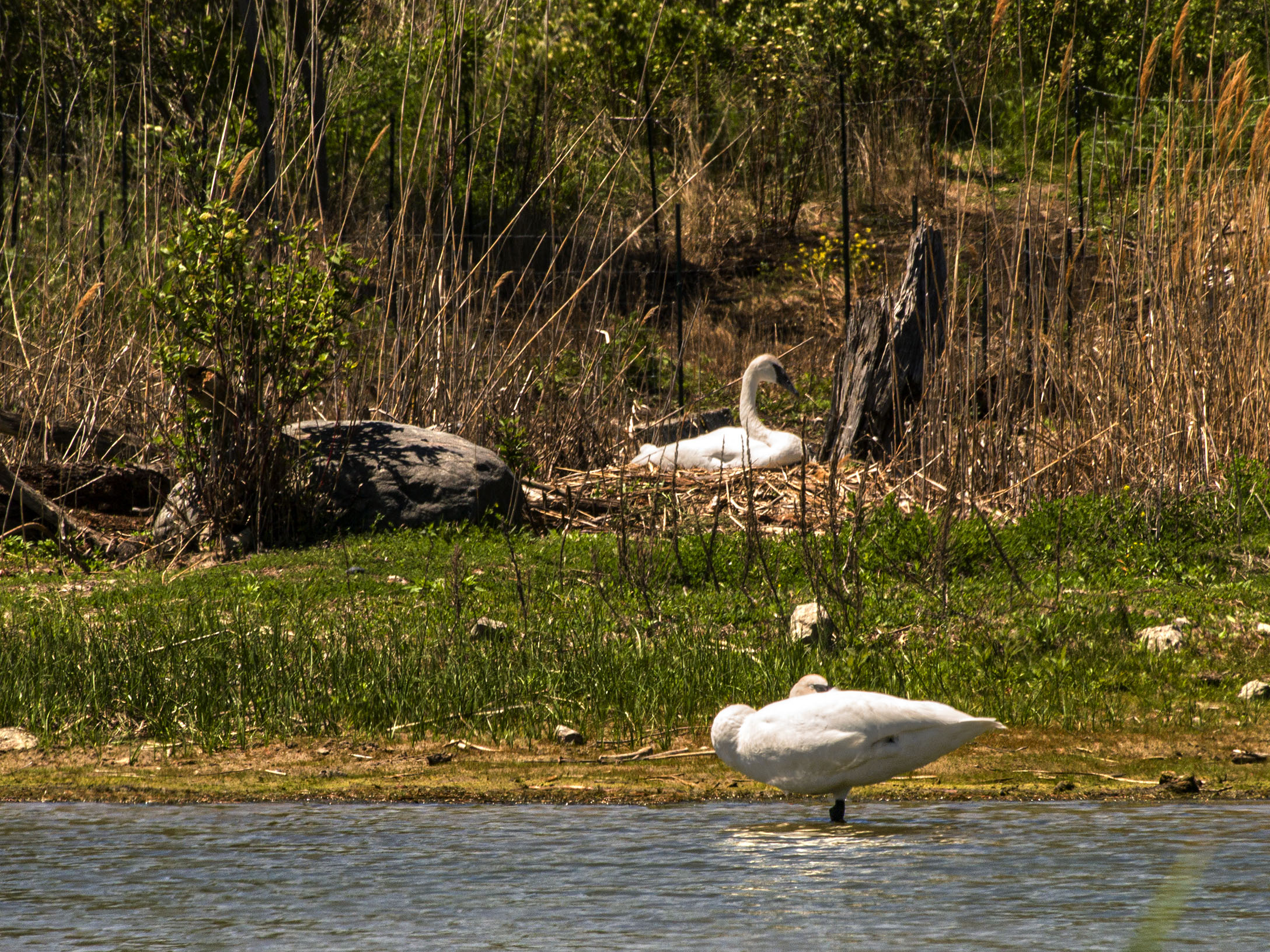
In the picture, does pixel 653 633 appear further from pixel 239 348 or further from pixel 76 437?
pixel 76 437

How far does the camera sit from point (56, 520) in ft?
34.4

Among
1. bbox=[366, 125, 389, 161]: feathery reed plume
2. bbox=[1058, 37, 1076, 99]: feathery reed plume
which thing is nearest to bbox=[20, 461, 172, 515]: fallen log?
bbox=[366, 125, 389, 161]: feathery reed plume

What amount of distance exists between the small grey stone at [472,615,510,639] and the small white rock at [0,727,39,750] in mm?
1983

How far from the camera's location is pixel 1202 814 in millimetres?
4770

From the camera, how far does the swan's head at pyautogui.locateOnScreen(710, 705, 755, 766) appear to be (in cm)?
466

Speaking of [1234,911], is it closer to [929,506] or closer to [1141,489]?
[1141,489]

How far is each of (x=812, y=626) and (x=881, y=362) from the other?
6.19 metres

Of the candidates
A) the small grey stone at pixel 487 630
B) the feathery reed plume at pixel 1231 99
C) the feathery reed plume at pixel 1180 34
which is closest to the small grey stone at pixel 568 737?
the small grey stone at pixel 487 630

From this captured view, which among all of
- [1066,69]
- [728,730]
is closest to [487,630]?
[728,730]

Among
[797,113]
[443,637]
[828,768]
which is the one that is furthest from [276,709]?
[797,113]

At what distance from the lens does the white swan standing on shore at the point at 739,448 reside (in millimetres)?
12570

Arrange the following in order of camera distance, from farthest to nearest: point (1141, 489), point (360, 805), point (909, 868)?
point (1141, 489) → point (360, 805) → point (909, 868)

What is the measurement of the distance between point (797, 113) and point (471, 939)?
2318 cm

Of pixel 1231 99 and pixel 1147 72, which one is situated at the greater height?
pixel 1147 72
